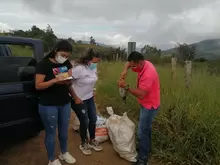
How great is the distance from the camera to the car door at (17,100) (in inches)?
104

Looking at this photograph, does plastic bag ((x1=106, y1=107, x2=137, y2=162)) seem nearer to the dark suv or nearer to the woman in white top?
the woman in white top

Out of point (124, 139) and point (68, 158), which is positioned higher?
point (124, 139)

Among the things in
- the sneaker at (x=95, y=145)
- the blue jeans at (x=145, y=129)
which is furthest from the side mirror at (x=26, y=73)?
the blue jeans at (x=145, y=129)

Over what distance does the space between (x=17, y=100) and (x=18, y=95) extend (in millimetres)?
59

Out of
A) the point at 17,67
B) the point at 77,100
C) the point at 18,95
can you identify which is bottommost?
the point at 77,100

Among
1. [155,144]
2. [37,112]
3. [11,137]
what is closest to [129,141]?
[155,144]

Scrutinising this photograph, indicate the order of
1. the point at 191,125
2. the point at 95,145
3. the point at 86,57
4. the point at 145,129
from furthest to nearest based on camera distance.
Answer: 1. the point at 95,145
2. the point at 191,125
3. the point at 86,57
4. the point at 145,129

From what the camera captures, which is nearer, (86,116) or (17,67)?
(17,67)

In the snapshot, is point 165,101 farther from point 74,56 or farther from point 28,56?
point 28,56

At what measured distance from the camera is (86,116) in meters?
3.28

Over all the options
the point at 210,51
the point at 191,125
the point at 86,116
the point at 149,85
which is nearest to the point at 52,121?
the point at 86,116

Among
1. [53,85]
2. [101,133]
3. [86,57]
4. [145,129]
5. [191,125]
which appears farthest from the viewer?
[101,133]

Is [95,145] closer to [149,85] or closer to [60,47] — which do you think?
[149,85]

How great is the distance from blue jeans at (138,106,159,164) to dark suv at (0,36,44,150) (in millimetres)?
1314
